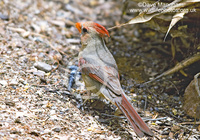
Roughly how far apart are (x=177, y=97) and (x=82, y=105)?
4.76 feet

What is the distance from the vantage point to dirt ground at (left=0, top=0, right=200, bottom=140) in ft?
10.3

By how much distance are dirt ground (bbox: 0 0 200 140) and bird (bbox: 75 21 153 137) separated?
1.01 ft

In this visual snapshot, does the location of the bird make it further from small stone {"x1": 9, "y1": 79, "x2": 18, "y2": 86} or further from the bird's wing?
small stone {"x1": 9, "y1": 79, "x2": 18, "y2": 86}

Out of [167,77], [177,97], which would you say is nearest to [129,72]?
[167,77]

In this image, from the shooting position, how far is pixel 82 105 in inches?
146

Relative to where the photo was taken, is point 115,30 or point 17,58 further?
point 115,30

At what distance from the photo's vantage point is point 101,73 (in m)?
3.59

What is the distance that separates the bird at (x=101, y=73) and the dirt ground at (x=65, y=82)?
31 cm

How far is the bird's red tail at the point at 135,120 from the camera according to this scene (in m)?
3.01

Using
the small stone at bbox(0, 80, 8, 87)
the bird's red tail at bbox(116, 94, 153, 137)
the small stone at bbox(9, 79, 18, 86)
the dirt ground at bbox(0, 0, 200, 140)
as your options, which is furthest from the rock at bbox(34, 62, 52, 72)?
the bird's red tail at bbox(116, 94, 153, 137)

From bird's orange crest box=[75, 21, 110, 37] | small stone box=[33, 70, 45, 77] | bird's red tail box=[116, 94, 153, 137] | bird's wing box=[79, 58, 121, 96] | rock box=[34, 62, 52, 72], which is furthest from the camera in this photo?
rock box=[34, 62, 52, 72]

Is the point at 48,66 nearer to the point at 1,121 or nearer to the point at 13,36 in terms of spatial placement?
the point at 13,36

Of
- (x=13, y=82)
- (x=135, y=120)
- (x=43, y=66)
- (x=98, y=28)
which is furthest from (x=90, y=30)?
(x=135, y=120)

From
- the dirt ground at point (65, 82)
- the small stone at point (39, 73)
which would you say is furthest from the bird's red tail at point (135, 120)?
the small stone at point (39, 73)
